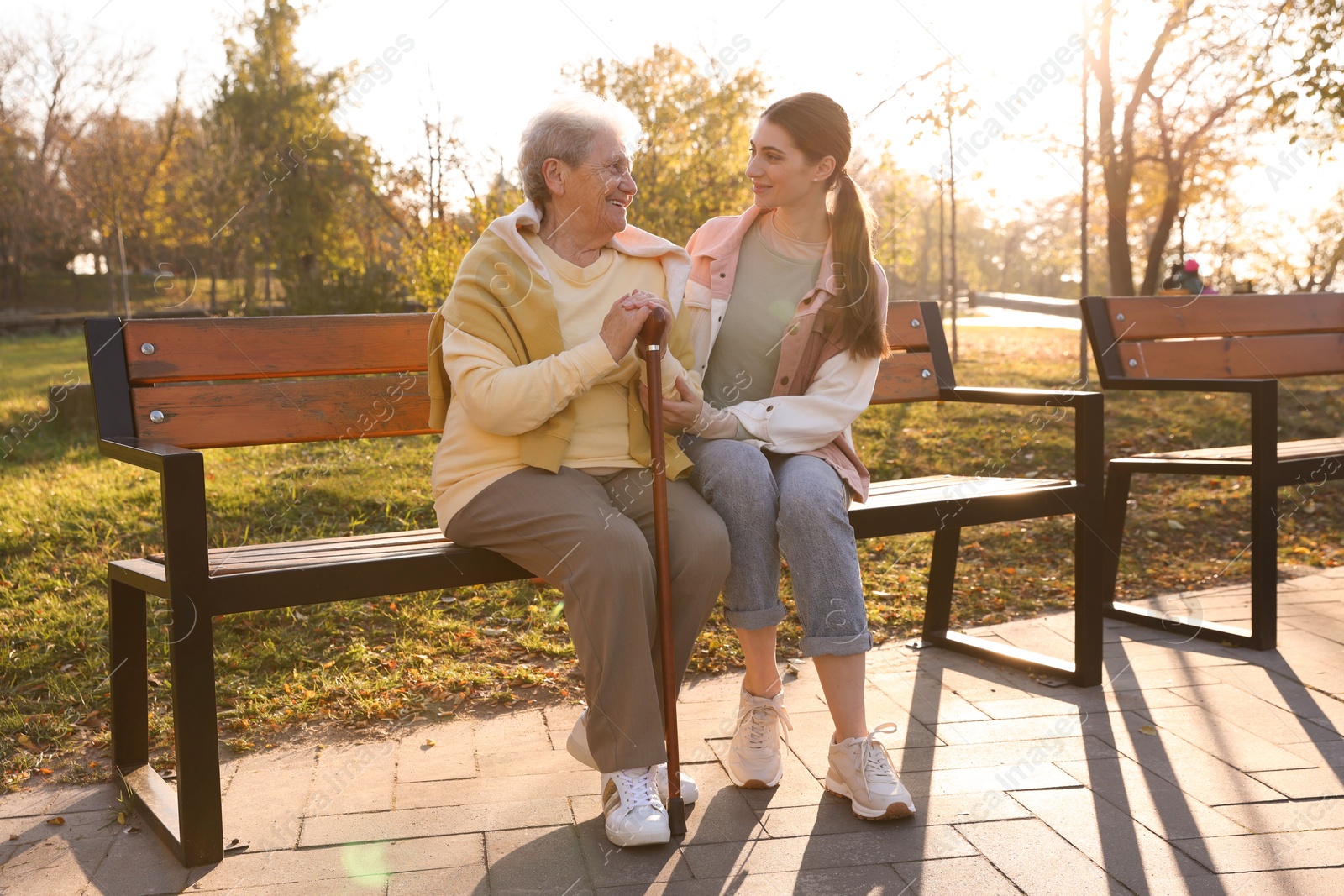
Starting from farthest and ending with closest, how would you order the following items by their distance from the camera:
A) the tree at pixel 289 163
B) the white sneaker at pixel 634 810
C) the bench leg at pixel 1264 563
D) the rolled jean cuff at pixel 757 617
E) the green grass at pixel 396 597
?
1. the tree at pixel 289 163
2. the bench leg at pixel 1264 563
3. the green grass at pixel 396 597
4. the rolled jean cuff at pixel 757 617
5. the white sneaker at pixel 634 810

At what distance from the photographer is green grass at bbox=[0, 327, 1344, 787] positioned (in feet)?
10.3

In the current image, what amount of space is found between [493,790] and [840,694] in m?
0.82

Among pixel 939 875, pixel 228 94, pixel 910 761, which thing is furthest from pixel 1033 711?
pixel 228 94

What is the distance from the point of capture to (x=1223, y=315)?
4.22m

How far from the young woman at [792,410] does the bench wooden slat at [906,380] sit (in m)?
0.70

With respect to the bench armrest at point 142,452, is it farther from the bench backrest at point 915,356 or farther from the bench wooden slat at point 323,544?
the bench backrest at point 915,356

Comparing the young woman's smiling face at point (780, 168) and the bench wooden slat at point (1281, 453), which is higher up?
the young woman's smiling face at point (780, 168)

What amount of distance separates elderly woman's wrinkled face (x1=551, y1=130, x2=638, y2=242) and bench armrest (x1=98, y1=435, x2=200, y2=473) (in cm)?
98

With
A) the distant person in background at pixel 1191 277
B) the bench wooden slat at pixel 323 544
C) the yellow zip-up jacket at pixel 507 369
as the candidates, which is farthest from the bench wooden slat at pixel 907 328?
the distant person in background at pixel 1191 277

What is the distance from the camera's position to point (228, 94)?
2578 cm

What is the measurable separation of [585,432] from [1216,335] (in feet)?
9.06

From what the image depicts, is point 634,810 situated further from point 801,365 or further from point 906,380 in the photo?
point 906,380

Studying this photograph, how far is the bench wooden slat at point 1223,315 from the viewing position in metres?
3.97

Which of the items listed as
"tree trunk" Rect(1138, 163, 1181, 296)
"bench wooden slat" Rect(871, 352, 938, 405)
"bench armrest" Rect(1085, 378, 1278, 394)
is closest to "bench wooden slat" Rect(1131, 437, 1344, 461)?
"bench armrest" Rect(1085, 378, 1278, 394)
